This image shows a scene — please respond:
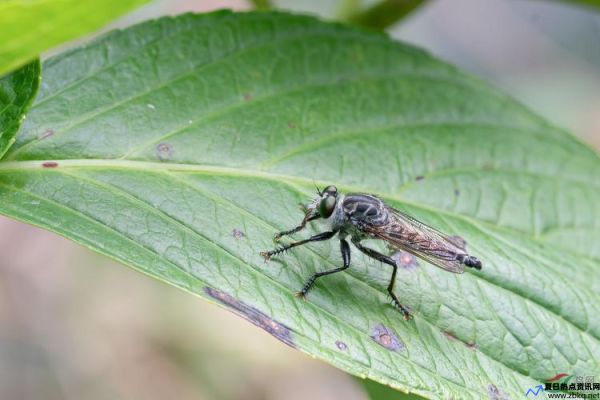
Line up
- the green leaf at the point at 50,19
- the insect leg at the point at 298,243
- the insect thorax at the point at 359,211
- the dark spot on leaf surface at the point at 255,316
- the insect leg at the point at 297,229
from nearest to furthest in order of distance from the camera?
the green leaf at the point at 50,19 < the dark spot on leaf surface at the point at 255,316 < the insect leg at the point at 298,243 < the insect leg at the point at 297,229 < the insect thorax at the point at 359,211

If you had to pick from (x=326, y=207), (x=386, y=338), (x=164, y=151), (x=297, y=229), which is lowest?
(x=386, y=338)

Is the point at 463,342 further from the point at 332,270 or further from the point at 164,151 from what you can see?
the point at 164,151

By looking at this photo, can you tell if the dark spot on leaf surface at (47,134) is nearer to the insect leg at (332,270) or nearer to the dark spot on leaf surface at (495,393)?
the insect leg at (332,270)

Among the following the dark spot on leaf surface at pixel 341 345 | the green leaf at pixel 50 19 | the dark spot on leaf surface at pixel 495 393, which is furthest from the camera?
the dark spot on leaf surface at pixel 495 393

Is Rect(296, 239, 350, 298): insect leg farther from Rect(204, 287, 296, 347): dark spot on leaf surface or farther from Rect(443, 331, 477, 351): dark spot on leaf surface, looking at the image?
Rect(443, 331, 477, 351): dark spot on leaf surface

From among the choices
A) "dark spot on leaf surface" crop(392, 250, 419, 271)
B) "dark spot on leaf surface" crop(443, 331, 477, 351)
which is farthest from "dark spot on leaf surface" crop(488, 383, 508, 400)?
"dark spot on leaf surface" crop(392, 250, 419, 271)

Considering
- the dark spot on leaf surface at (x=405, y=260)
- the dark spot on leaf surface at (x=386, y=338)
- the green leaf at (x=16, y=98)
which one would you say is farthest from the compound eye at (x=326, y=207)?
the green leaf at (x=16, y=98)

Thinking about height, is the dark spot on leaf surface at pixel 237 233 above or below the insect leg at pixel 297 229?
below

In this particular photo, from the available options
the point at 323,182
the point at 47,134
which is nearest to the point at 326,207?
the point at 323,182
